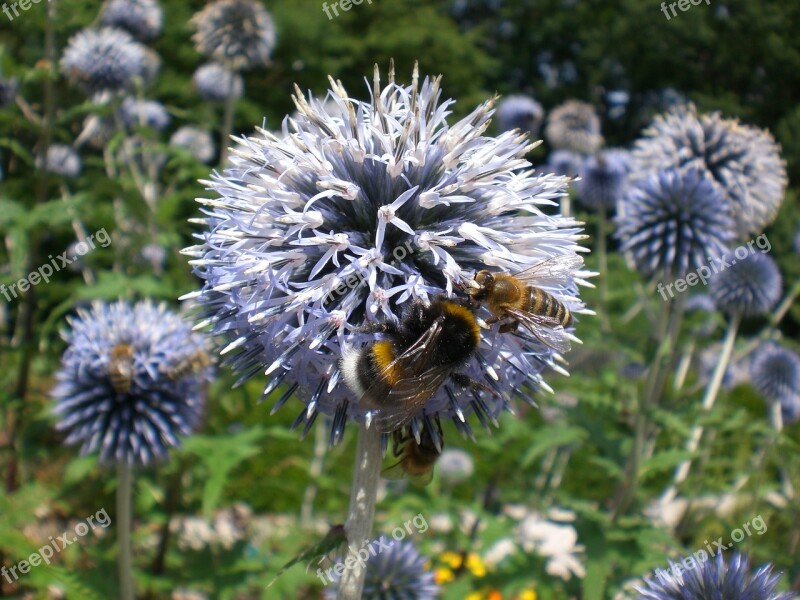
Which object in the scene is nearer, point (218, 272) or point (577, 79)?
point (218, 272)

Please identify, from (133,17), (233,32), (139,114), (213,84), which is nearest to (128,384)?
(233,32)

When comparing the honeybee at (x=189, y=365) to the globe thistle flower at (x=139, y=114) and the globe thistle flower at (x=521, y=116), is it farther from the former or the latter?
the globe thistle flower at (x=521, y=116)

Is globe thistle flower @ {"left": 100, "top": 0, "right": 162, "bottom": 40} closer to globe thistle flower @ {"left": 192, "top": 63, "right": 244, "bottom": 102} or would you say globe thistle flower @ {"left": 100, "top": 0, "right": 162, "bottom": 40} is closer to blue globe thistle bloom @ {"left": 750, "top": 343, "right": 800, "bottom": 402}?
globe thistle flower @ {"left": 192, "top": 63, "right": 244, "bottom": 102}

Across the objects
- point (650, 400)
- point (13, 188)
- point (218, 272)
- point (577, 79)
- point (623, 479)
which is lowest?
point (623, 479)

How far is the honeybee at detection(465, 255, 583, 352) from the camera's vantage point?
5.37 feet

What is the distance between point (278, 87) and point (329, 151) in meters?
14.3

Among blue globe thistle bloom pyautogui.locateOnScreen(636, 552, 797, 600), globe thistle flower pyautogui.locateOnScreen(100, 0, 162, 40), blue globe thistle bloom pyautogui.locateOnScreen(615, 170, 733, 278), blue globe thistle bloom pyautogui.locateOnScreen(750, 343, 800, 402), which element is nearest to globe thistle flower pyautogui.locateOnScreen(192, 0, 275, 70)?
globe thistle flower pyautogui.locateOnScreen(100, 0, 162, 40)

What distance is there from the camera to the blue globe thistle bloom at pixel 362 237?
1569 millimetres

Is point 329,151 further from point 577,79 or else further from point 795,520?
point 577,79

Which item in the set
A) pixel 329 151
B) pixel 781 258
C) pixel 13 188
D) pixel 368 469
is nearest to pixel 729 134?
pixel 329 151

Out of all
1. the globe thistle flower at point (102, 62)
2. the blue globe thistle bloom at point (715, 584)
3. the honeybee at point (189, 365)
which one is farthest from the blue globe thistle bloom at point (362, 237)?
the globe thistle flower at point (102, 62)

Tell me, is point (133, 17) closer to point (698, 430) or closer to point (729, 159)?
point (729, 159)

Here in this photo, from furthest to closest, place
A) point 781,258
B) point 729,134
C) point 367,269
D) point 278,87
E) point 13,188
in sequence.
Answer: point 278,87 → point 781,258 → point 13,188 → point 729,134 → point 367,269

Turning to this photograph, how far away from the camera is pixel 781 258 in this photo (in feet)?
35.3
